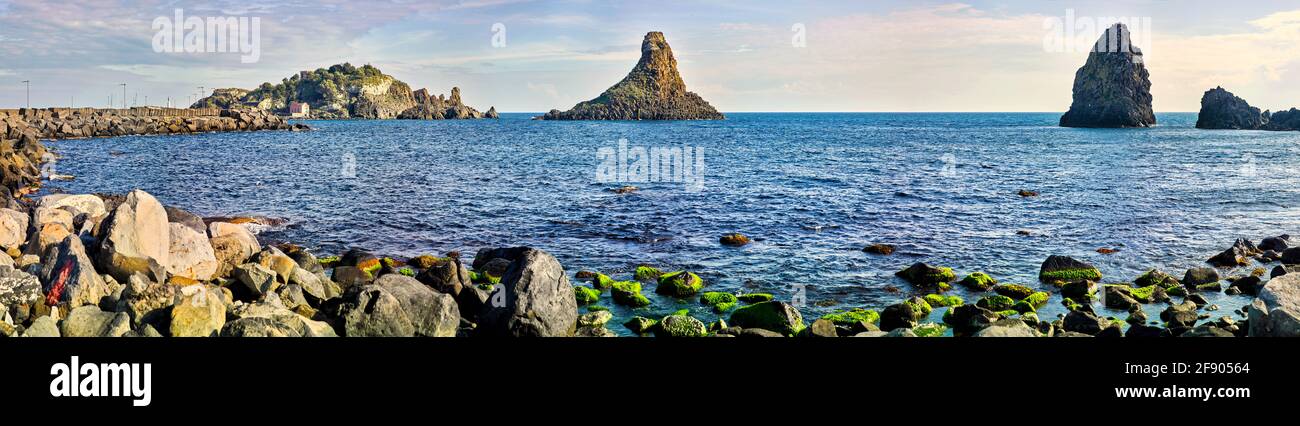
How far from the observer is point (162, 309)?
54.4 ft

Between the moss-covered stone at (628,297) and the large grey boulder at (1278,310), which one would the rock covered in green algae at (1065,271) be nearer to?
the large grey boulder at (1278,310)

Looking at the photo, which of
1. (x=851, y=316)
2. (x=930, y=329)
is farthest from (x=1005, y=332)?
(x=851, y=316)

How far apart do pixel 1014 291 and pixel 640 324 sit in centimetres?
1107

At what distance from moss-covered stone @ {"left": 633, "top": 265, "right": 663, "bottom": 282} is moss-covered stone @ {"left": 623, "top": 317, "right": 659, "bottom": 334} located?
508 centimetres

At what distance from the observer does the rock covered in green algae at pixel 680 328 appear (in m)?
19.6

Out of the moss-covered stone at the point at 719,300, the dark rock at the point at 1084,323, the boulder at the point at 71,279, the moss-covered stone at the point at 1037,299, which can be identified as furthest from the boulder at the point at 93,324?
the moss-covered stone at the point at 1037,299

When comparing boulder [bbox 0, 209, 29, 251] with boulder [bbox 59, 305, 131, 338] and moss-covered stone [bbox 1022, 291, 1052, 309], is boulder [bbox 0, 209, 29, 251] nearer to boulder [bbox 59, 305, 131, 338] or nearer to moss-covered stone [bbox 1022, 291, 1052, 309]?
boulder [bbox 59, 305, 131, 338]

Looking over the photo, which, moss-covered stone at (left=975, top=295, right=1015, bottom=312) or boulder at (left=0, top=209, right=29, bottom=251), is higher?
boulder at (left=0, top=209, right=29, bottom=251)

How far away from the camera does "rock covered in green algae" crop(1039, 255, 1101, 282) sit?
84.6 feet

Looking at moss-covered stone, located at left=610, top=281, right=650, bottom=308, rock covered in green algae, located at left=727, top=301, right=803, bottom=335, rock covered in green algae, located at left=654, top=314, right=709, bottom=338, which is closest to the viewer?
rock covered in green algae, located at left=654, top=314, right=709, bottom=338

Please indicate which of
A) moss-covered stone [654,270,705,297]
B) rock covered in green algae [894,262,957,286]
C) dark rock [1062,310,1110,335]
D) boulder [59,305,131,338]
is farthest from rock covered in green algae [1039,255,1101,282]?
boulder [59,305,131,338]

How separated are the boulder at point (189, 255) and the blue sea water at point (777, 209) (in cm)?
848

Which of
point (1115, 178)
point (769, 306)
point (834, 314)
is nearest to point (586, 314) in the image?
point (769, 306)
